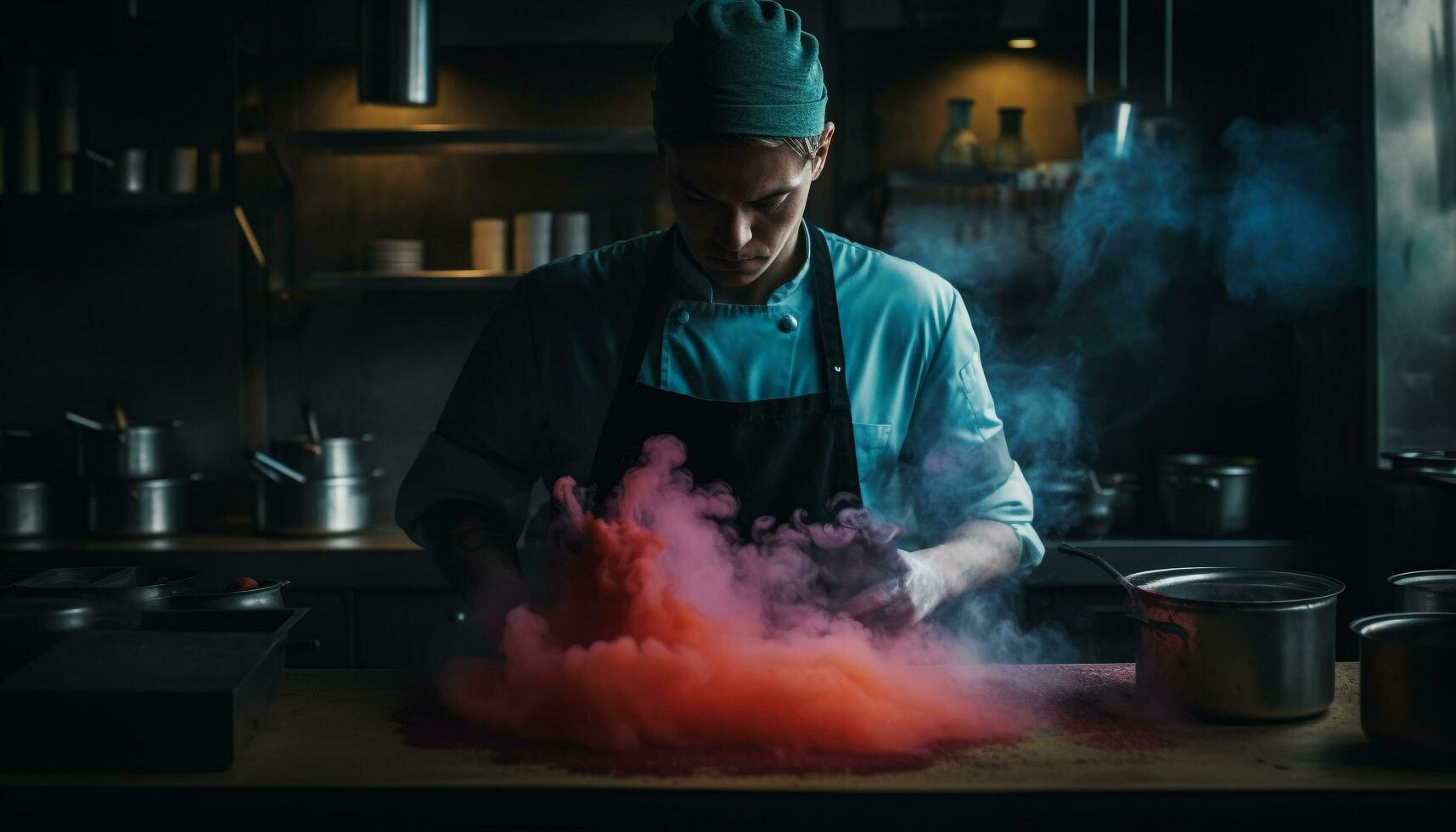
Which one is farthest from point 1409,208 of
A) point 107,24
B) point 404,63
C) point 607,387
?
point 107,24

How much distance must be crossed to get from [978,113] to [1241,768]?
11.5 feet

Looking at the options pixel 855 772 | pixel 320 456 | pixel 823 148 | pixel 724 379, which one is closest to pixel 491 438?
pixel 724 379

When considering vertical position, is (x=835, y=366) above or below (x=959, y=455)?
above

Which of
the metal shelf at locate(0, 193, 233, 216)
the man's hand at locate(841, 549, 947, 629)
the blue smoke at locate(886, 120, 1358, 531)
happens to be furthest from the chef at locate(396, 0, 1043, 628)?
the metal shelf at locate(0, 193, 233, 216)

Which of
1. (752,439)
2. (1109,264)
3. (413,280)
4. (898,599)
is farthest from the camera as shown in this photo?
(1109,264)

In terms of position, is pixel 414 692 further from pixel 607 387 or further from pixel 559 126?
pixel 559 126

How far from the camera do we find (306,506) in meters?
4.05

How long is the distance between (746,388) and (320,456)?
2287mm

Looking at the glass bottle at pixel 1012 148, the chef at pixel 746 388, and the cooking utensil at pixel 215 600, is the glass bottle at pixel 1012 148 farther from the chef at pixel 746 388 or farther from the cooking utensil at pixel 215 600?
the cooking utensil at pixel 215 600

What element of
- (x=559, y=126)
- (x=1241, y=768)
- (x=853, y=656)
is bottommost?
(x=1241, y=768)

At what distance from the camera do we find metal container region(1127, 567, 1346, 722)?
5.45ft

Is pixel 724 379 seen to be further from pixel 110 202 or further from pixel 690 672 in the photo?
pixel 110 202

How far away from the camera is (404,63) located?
4.21 meters

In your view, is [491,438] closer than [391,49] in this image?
Yes
